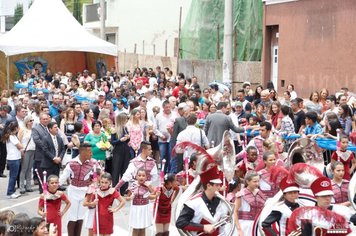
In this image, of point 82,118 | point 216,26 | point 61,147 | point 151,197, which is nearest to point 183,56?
point 216,26

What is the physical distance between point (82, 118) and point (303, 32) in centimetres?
1097

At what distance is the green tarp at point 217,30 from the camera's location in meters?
31.4

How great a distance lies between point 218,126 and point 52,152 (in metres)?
3.42

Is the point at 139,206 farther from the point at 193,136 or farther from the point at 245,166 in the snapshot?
the point at 193,136

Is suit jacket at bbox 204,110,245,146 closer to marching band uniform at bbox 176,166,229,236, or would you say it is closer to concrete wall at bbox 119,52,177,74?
marching band uniform at bbox 176,166,229,236

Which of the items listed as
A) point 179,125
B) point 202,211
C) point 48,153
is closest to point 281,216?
point 202,211

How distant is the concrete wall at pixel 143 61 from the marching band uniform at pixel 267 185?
26.3 metres

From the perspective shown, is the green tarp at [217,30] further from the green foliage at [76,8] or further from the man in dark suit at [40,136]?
the green foliage at [76,8]

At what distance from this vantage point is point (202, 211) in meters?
8.80

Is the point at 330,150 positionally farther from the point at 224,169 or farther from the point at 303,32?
the point at 303,32

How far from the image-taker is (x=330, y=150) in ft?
48.4

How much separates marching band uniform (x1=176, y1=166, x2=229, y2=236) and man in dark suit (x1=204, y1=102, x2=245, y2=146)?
7.54 m

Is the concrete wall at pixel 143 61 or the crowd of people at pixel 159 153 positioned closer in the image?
the crowd of people at pixel 159 153

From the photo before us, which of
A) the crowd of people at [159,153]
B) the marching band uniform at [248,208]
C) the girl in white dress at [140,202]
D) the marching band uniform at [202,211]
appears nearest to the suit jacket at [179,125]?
the crowd of people at [159,153]
